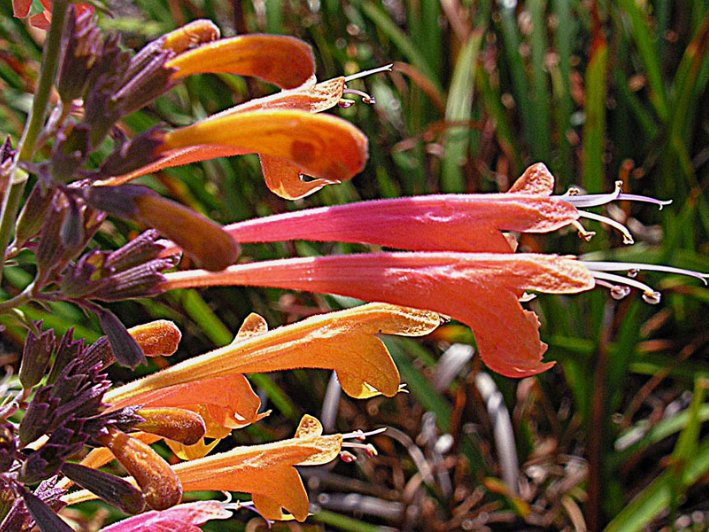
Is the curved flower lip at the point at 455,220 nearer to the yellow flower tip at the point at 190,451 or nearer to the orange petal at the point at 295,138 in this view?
the orange petal at the point at 295,138

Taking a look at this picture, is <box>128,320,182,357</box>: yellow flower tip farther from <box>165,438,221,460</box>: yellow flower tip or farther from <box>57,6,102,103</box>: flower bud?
<box>57,6,102,103</box>: flower bud

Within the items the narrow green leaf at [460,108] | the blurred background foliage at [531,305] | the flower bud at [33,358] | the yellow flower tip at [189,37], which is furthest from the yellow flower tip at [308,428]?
the narrow green leaf at [460,108]

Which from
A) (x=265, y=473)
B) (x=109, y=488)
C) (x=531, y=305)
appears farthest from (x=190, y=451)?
(x=531, y=305)

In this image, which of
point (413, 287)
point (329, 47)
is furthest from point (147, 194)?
point (329, 47)

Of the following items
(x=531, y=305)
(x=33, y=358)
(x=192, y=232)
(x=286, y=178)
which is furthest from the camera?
(x=531, y=305)

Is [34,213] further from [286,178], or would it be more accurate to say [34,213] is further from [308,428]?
[308,428]

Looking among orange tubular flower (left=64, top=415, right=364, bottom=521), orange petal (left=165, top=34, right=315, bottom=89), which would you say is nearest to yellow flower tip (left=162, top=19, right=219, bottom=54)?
orange petal (left=165, top=34, right=315, bottom=89)
